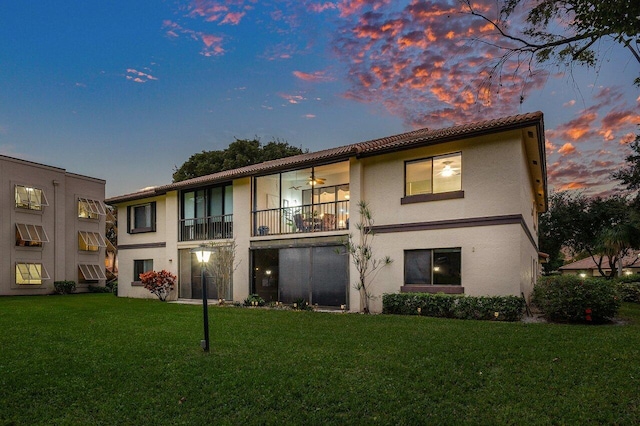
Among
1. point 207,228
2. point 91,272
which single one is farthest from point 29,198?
point 207,228

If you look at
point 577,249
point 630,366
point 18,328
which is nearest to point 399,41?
point 630,366

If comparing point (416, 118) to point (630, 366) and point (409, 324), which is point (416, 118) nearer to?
point (409, 324)

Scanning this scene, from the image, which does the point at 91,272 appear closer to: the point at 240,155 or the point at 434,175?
the point at 240,155

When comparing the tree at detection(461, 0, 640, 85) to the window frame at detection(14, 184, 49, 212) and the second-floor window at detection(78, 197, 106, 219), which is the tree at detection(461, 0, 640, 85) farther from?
the second-floor window at detection(78, 197, 106, 219)

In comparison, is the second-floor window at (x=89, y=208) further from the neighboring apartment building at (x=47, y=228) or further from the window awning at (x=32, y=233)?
the window awning at (x=32, y=233)

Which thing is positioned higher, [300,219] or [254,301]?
[300,219]

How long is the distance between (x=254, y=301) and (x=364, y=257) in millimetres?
5341

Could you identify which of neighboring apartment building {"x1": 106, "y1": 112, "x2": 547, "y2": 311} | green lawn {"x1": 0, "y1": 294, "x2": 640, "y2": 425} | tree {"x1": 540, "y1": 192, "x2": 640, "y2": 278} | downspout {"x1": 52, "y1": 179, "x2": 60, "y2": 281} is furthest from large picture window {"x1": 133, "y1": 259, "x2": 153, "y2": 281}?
tree {"x1": 540, "y1": 192, "x2": 640, "y2": 278}

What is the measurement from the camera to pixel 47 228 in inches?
1065

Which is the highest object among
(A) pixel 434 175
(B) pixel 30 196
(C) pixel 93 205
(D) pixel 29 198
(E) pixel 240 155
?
(E) pixel 240 155

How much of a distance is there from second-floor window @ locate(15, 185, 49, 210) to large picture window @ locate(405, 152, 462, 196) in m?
25.2

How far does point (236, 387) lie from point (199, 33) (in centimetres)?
1524

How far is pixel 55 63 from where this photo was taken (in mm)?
21469

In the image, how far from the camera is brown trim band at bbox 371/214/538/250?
40.5 feet
